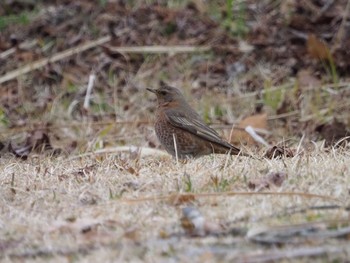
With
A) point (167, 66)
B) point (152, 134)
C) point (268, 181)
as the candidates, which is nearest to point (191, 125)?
point (152, 134)

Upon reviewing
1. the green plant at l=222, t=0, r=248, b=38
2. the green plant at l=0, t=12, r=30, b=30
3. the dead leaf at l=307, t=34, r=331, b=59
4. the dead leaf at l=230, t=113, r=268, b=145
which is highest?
the green plant at l=0, t=12, r=30, b=30

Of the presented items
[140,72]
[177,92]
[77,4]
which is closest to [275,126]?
[177,92]

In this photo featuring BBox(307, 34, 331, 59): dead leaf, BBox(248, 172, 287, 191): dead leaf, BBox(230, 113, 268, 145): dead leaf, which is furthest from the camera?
BBox(307, 34, 331, 59): dead leaf

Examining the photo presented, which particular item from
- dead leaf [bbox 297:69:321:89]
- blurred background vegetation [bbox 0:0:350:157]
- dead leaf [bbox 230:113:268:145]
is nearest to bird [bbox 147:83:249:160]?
dead leaf [bbox 230:113:268:145]

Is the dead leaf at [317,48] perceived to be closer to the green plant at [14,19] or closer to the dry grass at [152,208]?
the green plant at [14,19]

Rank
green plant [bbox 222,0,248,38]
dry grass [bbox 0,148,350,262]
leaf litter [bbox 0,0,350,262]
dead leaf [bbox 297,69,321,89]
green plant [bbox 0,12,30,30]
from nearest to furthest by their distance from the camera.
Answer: dry grass [bbox 0,148,350,262]
leaf litter [bbox 0,0,350,262]
dead leaf [bbox 297,69,321,89]
green plant [bbox 0,12,30,30]
green plant [bbox 222,0,248,38]

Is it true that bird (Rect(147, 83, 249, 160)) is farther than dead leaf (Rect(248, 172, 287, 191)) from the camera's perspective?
Yes

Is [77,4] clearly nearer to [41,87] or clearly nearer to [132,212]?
[41,87]

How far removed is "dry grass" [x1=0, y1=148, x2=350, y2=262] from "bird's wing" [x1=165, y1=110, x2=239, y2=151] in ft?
3.84

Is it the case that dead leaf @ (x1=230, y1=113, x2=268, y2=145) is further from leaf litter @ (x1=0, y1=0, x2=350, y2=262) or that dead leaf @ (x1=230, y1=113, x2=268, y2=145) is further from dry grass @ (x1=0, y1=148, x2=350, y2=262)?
dry grass @ (x1=0, y1=148, x2=350, y2=262)

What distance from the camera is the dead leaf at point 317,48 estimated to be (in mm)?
10180

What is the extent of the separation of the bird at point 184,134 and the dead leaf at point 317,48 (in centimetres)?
308

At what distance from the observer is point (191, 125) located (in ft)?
24.1

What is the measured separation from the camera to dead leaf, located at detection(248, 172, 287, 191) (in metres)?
4.87
